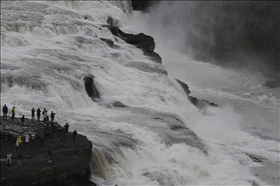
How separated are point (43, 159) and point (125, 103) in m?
12.9

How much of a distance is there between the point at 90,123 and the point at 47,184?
7.63 m

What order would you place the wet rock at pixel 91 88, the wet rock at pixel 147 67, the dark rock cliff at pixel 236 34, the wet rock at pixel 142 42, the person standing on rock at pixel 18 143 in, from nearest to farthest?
the person standing on rock at pixel 18 143 < the wet rock at pixel 91 88 < the wet rock at pixel 147 67 < the wet rock at pixel 142 42 < the dark rock cliff at pixel 236 34

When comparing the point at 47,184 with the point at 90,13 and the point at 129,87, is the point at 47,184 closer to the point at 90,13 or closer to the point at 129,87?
the point at 129,87

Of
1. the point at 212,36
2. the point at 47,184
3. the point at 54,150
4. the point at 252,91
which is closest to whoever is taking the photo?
the point at 47,184

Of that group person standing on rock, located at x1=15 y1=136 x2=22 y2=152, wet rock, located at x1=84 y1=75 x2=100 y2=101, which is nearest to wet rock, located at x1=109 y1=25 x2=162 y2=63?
wet rock, located at x1=84 y1=75 x2=100 y2=101

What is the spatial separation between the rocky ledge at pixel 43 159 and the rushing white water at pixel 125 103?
4.28 feet

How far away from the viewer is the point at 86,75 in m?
31.1

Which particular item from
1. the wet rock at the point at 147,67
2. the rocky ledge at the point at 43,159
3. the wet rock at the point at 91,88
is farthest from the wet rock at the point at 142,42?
the rocky ledge at the point at 43,159

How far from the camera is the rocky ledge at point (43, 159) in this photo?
1720 cm

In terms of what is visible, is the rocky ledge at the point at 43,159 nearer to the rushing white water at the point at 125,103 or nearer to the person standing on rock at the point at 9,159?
the person standing on rock at the point at 9,159

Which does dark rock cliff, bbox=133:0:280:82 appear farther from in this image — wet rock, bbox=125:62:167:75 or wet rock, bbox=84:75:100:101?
wet rock, bbox=84:75:100:101

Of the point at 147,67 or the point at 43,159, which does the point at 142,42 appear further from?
the point at 43,159

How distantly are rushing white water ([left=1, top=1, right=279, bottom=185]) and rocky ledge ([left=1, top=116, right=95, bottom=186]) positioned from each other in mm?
1303

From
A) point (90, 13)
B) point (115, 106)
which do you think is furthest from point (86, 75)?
point (90, 13)
